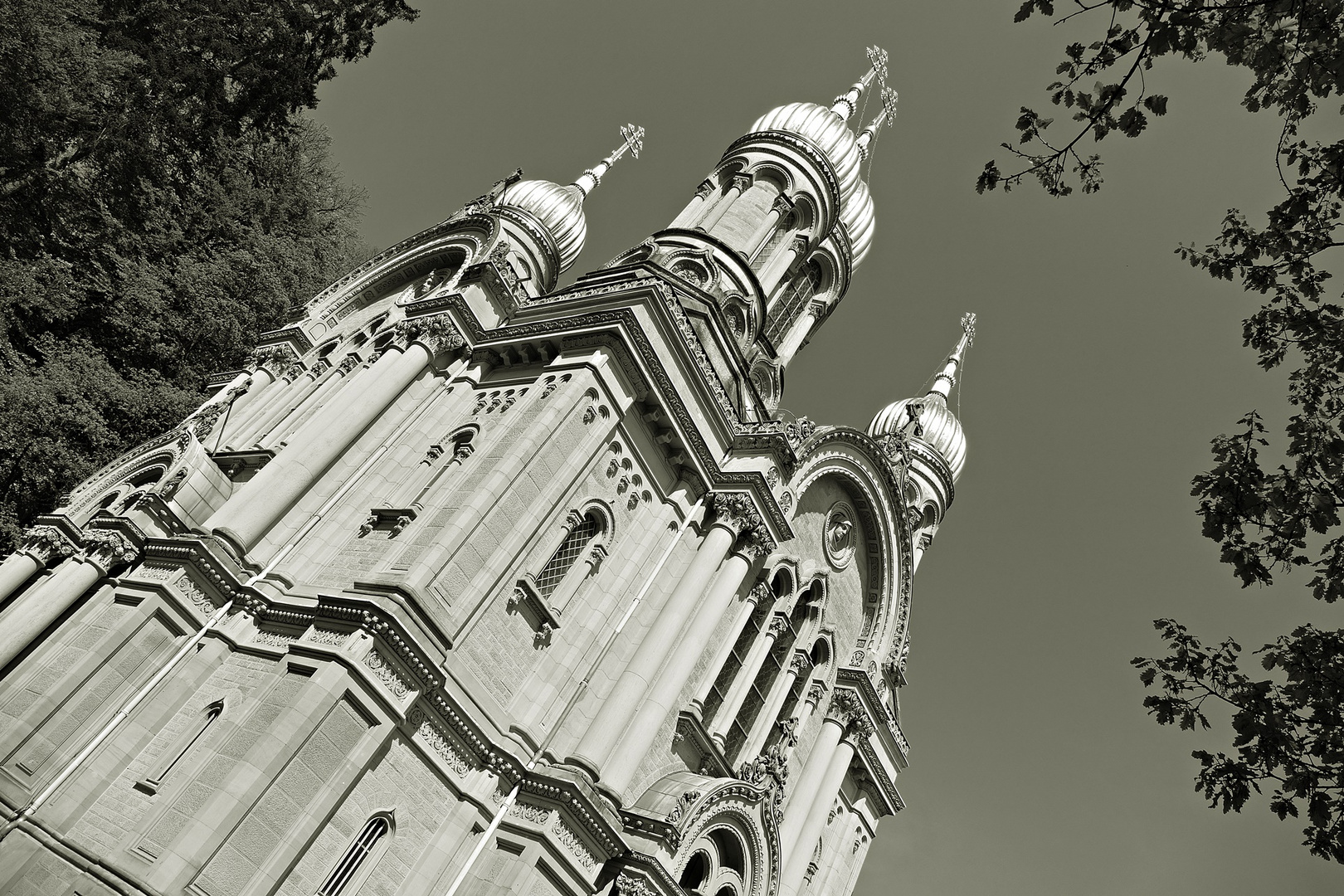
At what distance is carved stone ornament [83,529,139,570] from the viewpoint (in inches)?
693

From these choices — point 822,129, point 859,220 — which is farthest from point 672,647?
point 859,220

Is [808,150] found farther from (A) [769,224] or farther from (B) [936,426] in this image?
(B) [936,426]

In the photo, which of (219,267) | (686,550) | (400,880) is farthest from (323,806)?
(219,267)

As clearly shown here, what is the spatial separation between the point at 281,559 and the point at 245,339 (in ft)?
49.9

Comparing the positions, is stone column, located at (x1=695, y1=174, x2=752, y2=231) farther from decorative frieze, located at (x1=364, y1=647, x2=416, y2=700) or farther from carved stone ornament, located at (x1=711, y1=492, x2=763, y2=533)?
decorative frieze, located at (x1=364, y1=647, x2=416, y2=700)

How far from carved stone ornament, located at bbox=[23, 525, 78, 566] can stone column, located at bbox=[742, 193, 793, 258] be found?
55.8ft

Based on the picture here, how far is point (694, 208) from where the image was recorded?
28594 mm

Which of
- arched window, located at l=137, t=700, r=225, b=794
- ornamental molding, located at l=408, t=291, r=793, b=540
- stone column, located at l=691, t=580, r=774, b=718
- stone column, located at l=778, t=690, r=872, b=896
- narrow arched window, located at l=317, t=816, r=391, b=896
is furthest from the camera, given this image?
stone column, located at l=778, t=690, r=872, b=896

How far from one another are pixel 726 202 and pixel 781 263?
90.4 inches

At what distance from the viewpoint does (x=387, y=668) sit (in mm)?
13914

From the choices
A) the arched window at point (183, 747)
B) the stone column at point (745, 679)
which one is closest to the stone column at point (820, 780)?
the stone column at point (745, 679)

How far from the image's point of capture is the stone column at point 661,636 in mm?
15523

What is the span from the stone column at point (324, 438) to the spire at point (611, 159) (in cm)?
1494

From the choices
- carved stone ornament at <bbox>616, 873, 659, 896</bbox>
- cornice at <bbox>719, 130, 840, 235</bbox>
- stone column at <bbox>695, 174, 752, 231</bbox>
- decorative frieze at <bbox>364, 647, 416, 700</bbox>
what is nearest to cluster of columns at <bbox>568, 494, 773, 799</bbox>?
carved stone ornament at <bbox>616, 873, 659, 896</bbox>
